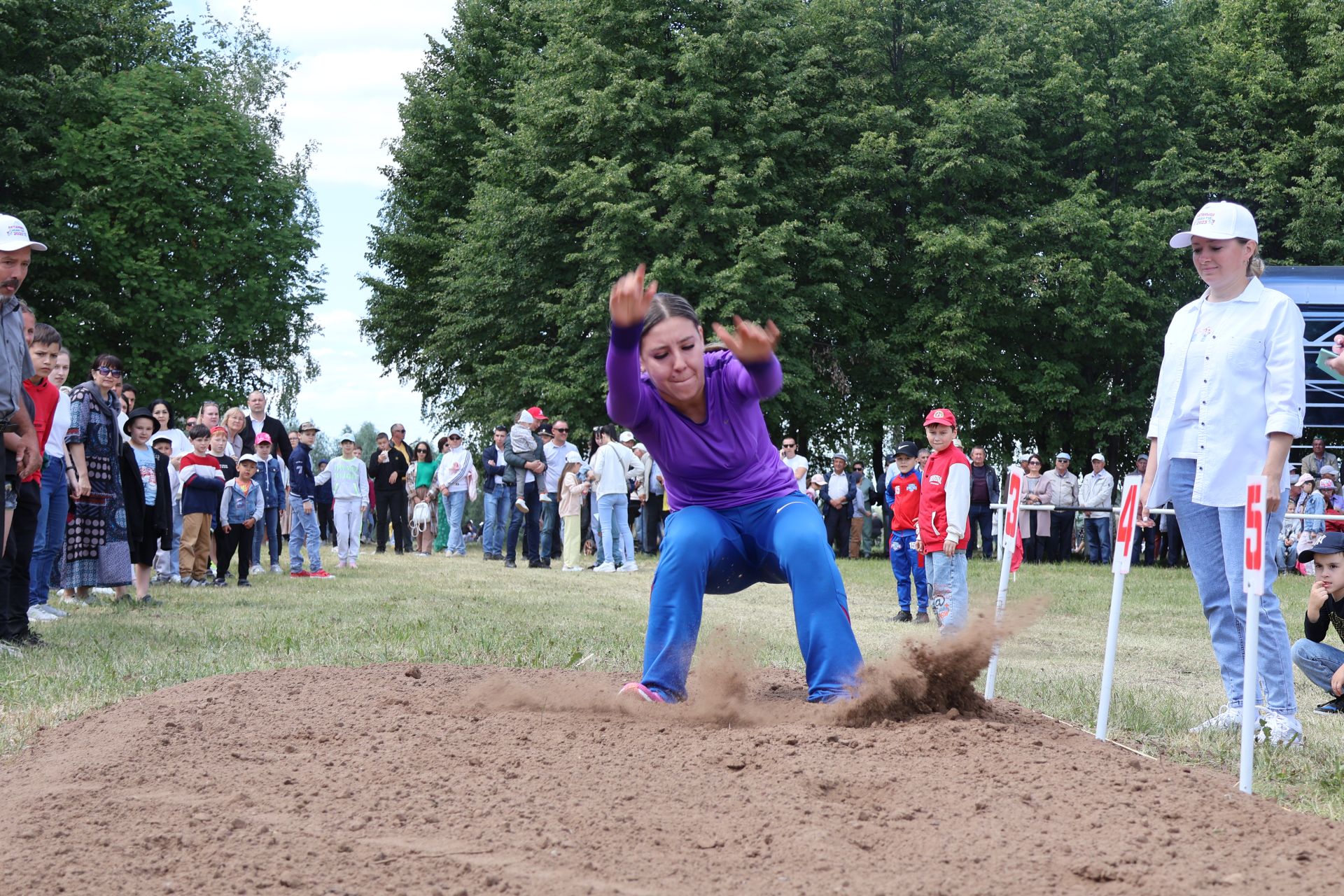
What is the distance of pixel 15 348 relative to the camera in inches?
282

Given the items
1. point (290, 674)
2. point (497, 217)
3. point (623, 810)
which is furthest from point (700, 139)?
point (623, 810)

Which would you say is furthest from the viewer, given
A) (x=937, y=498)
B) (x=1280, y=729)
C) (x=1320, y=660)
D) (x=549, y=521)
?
(x=549, y=521)

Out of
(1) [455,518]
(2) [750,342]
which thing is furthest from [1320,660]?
(1) [455,518]

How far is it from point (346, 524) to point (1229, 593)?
14467 millimetres

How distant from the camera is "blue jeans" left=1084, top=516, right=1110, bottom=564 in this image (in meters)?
24.6

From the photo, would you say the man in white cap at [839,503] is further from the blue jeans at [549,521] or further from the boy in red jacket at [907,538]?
the boy in red jacket at [907,538]

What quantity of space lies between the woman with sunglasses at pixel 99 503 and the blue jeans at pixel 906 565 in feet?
24.7

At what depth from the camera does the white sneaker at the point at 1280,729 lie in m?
5.61

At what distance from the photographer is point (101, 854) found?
11.8ft

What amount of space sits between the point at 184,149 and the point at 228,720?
33027 millimetres

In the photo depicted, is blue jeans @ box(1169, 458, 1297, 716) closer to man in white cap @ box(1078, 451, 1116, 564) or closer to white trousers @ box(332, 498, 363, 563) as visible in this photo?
white trousers @ box(332, 498, 363, 563)

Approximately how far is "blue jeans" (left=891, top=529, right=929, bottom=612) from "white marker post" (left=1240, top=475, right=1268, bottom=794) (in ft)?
27.9

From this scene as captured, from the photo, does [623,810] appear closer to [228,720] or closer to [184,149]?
[228,720]

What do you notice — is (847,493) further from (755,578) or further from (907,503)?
(755,578)
